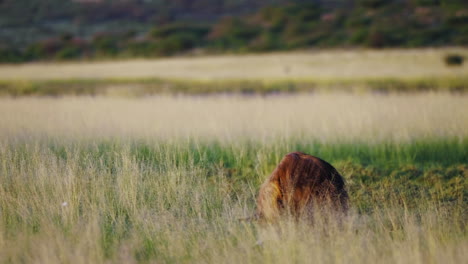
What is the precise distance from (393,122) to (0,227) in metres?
7.62

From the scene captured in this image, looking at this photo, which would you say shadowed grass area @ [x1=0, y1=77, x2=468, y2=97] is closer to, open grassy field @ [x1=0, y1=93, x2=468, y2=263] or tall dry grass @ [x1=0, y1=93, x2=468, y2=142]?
tall dry grass @ [x1=0, y1=93, x2=468, y2=142]

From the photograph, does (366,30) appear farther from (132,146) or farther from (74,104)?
(132,146)

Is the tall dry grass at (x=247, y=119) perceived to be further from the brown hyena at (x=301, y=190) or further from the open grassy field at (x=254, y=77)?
the open grassy field at (x=254, y=77)

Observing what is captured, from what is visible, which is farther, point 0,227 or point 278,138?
point 278,138

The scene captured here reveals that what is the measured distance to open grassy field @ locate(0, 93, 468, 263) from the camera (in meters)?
4.38

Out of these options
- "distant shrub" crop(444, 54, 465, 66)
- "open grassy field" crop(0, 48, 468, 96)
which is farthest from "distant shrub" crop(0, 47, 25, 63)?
"distant shrub" crop(444, 54, 465, 66)

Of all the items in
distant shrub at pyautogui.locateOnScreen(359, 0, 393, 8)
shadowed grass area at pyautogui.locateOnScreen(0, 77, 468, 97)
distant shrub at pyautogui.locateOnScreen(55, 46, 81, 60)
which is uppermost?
distant shrub at pyautogui.locateOnScreen(359, 0, 393, 8)

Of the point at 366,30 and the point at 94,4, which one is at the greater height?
the point at 94,4

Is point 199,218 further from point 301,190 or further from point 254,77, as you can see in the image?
point 254,77

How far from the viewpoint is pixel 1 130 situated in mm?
8789

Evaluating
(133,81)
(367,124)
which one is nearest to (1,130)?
(367,124)

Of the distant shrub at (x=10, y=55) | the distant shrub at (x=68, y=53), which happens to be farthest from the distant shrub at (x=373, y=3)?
the distant shrub at (x=10, y=55)

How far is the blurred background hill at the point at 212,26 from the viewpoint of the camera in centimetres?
4434

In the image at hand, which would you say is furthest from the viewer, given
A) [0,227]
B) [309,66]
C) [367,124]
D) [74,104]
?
[309,66]
